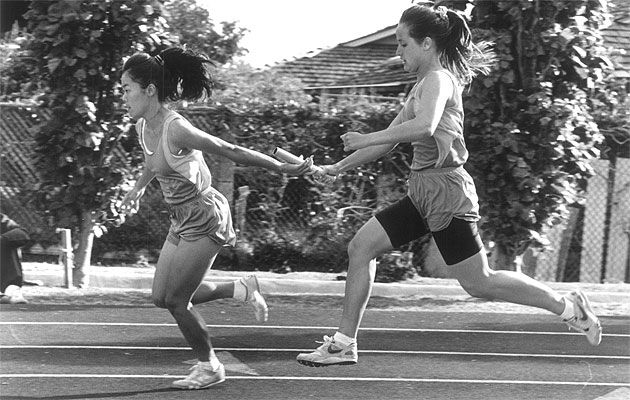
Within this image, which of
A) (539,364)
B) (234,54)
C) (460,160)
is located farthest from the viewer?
(234,54)

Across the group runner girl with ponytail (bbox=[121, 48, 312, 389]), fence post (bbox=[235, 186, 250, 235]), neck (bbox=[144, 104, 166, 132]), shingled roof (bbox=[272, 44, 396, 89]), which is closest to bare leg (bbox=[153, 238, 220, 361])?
runner girl with ponytail (bbox=[121, 48, 312, 389])

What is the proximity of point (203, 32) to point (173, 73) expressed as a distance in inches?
563

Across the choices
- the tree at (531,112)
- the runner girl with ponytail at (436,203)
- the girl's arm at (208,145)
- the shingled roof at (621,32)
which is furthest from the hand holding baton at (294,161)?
the shingled roof at (621,32)

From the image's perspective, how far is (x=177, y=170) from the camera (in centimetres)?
562

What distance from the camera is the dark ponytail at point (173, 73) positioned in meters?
5.75

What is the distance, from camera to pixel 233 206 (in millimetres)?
13664

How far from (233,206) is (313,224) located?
3.50 ft

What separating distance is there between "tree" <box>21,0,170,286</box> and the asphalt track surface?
134 centimetres

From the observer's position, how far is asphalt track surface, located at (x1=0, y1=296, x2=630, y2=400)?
6051 millimetres

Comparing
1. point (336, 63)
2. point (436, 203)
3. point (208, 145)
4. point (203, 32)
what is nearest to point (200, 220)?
point (208, 145)

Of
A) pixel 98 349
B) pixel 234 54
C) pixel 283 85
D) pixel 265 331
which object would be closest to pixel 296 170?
pixel 98 349

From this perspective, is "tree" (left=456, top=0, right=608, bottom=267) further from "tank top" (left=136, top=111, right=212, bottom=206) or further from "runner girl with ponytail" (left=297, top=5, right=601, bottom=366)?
"tank top" (left=136, top=111, right=212, bottom=206)

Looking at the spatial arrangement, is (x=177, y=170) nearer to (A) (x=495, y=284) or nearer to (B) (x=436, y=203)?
(B) (x=436, y=203)

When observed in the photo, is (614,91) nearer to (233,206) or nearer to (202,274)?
(233,206)
